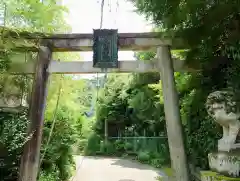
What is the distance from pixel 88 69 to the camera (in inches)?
226

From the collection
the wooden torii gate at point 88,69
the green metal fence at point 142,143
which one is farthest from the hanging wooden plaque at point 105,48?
the green metal fence at point 142,143

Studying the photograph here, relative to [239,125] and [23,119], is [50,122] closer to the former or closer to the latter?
[23,119]

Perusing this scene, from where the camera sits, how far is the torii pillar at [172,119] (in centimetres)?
520

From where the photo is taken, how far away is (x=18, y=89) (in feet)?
20.2

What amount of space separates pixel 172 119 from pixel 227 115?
1918mm

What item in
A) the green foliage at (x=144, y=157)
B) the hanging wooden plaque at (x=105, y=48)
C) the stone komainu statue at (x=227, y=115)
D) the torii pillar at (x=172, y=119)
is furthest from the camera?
the green foliage at (x=144, y=157)

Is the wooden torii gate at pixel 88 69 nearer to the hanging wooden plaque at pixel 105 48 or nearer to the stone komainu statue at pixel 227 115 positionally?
the hanging wooden plaque at pixel 105 48

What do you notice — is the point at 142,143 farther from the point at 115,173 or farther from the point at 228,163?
the point at 228,163

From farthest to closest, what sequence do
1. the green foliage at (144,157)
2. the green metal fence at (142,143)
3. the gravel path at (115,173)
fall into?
the green foliage at (144,157)
the green metal fence at (142,143)
the gravel path at (115,173)

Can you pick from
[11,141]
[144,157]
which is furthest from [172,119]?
[144,157]

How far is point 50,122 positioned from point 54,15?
110 inches

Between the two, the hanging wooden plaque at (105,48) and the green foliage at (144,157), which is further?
the green foliage at (144,157)

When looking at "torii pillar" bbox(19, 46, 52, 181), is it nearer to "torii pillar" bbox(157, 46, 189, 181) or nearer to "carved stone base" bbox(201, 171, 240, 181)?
"torii pillar" bbox(157, 46, 189, 181)

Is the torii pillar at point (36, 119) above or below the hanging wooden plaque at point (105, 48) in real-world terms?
below
